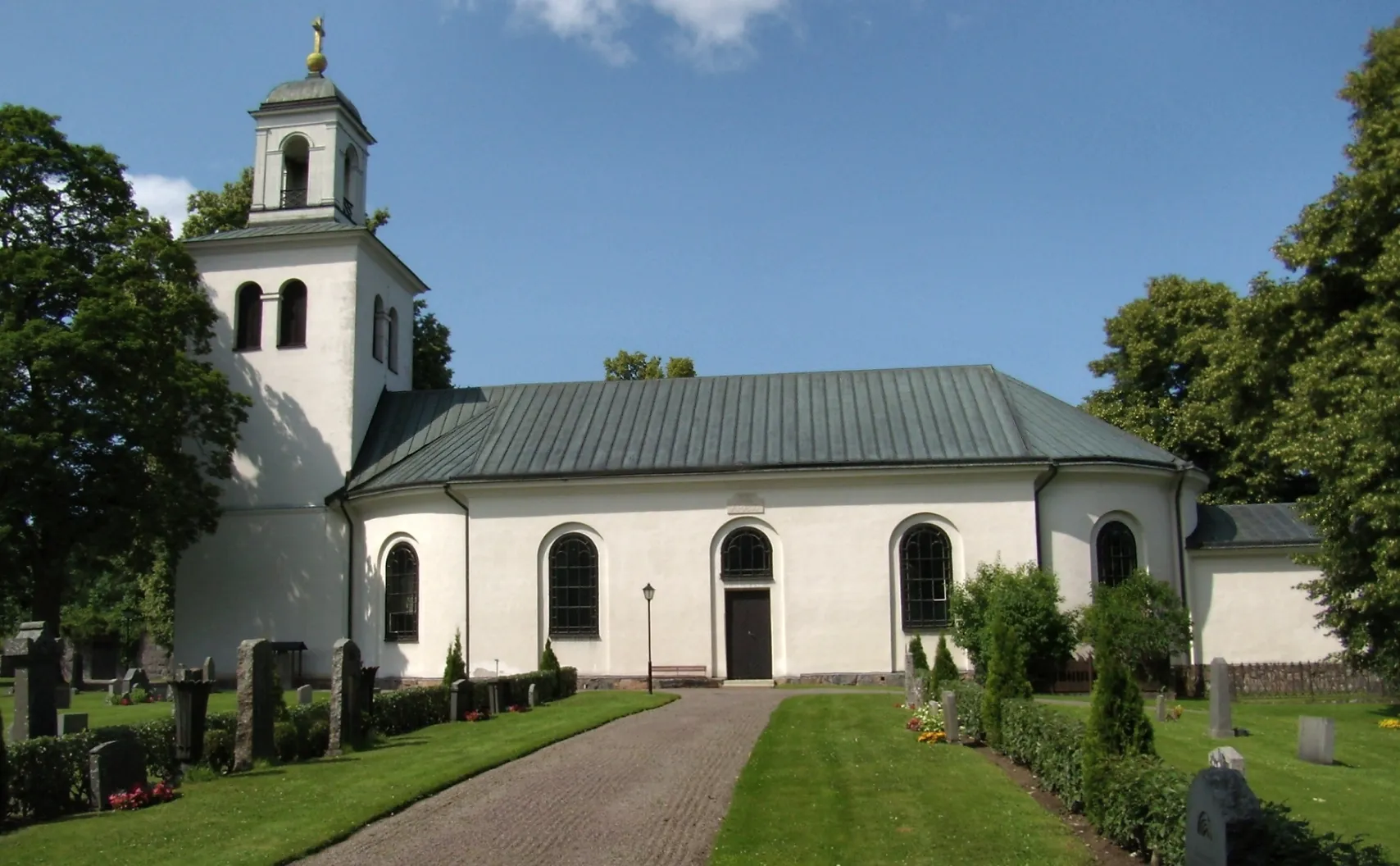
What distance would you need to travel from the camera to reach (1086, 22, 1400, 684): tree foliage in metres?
20.6

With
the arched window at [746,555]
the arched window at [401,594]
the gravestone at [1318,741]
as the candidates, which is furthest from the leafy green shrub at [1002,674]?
the arched window at [401,594]

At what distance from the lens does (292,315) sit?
34375 millimetres

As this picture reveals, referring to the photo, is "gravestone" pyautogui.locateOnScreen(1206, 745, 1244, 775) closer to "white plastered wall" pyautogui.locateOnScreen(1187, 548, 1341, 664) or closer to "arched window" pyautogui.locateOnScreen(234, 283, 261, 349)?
"white plastered wall" pyautogui.locateOnScreen(1187, 548, 1341, 664)

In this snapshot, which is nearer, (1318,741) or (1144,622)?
(1318,741)

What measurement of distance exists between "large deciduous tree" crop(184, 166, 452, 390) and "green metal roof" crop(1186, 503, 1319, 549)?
2654 centimetres

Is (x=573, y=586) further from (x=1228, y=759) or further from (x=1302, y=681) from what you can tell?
(x=1228, y=759)

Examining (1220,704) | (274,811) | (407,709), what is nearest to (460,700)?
(407,709)

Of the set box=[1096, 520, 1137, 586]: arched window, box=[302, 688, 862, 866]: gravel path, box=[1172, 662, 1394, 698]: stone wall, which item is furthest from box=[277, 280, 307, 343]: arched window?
box=[1172, 662, 1394, 698]: stone wall

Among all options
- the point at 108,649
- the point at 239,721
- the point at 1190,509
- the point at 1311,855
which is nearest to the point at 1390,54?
the point at 1190,509

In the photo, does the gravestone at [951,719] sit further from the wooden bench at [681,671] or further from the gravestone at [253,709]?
the wooden bench at [681,671]

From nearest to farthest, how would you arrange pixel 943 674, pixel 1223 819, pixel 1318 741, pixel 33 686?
pixel 1223 819, pixel 33 686, pixel 1318 741, pixel 943 674

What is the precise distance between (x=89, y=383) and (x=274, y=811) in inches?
781

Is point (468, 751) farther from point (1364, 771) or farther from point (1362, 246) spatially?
point (1362, 246)

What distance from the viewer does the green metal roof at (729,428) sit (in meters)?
30.3
